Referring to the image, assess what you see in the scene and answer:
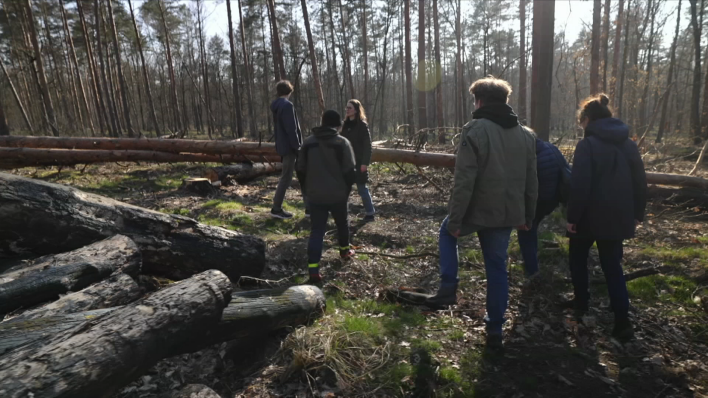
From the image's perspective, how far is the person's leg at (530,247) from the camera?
436 cm

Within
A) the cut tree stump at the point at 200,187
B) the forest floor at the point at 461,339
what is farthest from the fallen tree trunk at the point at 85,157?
the forest floor at the point at 461,339

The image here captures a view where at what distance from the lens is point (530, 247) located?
4.39 meters

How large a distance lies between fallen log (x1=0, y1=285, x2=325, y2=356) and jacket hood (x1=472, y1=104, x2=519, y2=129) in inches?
87.0

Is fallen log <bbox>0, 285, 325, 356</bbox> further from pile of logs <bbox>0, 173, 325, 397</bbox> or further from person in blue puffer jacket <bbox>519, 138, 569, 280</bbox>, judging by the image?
person in blue puffer jacket <bbox>519, 138, 569, 280</bbox>

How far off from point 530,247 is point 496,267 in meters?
1.40

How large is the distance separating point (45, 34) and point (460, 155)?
107 feet

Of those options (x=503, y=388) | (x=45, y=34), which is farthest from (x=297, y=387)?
(x=45, y=34)

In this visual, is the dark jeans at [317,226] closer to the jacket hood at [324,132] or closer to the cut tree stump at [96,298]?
the jacket hood at [324,132]

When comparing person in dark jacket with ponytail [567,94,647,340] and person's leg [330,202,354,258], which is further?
person's leg [330,202,354,258]

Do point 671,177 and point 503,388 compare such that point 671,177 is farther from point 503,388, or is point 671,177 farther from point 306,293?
point 306,293

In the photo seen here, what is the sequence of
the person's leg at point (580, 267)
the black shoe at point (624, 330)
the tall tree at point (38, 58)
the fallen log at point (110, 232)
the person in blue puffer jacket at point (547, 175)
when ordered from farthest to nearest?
the tall tree at point (38, 58) → the person in blue puffer jacket at point (547, 175) → the fallen log at point (110, 232) → the person's leg at point (580, 267) → the black shoe at point (624, 330)

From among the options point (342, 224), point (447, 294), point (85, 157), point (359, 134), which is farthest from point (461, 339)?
point (85, 157)

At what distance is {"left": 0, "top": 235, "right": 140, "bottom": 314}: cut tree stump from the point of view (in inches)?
126

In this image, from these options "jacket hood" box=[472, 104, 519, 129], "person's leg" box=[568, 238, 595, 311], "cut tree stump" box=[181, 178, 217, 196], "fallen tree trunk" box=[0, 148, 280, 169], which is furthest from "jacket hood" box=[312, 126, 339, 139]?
"fallen tree trunk" box=[0, 148, 280, 169]
